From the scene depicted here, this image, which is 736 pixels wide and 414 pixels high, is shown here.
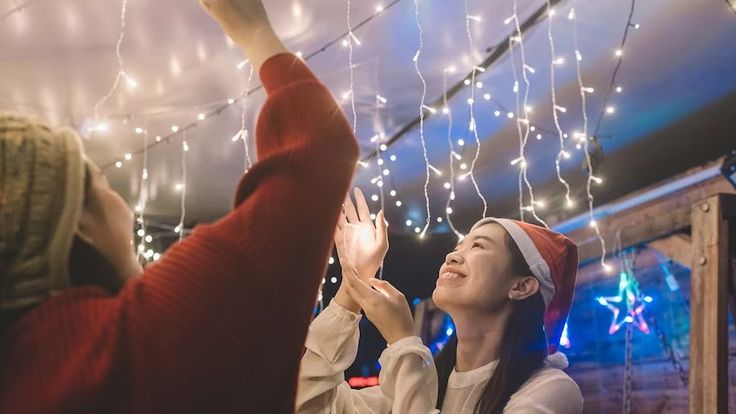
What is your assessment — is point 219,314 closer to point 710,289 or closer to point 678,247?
point 710,289

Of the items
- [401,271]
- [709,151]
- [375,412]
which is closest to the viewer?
[375,412]

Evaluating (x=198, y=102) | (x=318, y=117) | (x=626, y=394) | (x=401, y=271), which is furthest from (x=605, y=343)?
(x=318, y=117)

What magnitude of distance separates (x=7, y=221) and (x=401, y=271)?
18.3 feet

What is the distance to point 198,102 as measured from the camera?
11.3 feet

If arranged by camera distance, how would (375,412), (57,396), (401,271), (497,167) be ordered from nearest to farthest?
1. (57,396)
2. (375,412)
3. (497,167)
4. (401,271)

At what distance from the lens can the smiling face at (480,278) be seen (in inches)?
67.9

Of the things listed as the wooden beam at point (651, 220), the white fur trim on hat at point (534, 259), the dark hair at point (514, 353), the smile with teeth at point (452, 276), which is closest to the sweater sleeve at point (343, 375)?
the dark hair at point (514, 353)

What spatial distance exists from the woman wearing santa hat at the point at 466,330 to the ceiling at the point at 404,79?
4.15 ft

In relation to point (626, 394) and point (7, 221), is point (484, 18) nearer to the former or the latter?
point (7, 221)

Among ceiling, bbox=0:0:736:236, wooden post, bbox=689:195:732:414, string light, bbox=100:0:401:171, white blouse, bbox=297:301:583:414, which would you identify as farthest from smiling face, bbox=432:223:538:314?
ceiling, bbox=0:0:736:236

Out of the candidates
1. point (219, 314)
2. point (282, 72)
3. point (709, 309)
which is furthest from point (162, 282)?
point (709, 309)

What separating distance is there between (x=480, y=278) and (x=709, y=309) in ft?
3.71

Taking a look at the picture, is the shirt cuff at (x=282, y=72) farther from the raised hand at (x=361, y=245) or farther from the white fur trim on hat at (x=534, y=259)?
the white fur trim on hat at (x=534, y=259)

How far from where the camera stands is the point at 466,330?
5.72 feet
